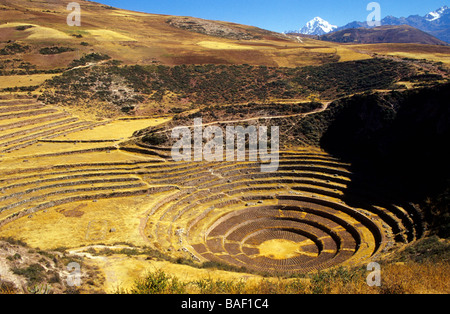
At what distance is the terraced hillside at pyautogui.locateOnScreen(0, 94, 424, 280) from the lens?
22953 mm

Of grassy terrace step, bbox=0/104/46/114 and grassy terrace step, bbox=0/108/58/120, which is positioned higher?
grassy terrace step, bbox=0/104/46/114

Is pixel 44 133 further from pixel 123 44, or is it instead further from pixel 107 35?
pixel 107 35

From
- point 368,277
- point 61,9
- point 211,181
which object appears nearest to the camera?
point 368,277

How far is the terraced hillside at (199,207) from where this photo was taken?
22953 millimetres

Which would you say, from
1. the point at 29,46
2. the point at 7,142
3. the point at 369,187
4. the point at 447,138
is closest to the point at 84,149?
the point at 7,142

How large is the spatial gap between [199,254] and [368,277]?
12.6 m

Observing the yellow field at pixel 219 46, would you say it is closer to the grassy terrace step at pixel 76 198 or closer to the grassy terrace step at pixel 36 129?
the grassy terrace step at pixel 36 129

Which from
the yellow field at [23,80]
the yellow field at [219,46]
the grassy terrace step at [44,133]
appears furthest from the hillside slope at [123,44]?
the grassy terrace step at [44,133]

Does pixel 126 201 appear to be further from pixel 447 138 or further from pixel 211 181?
pixel 447 138

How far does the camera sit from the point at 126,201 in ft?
93.4

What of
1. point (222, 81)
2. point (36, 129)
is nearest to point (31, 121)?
point (36, 129)

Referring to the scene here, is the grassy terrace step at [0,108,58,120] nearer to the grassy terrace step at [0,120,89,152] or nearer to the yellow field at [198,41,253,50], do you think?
the grassy terrace step at [0,120,89,152]

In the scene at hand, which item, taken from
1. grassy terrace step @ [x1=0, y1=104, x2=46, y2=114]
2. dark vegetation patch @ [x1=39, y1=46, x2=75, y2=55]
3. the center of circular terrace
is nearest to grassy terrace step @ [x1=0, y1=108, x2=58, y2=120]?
grassy terrace step @ [x1=0, y1=104, x2=46, y2=114]

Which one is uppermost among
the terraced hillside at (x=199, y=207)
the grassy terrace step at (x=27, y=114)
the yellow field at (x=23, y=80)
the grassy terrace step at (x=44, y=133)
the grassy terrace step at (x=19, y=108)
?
the yellow field at (x=23, y=80)
